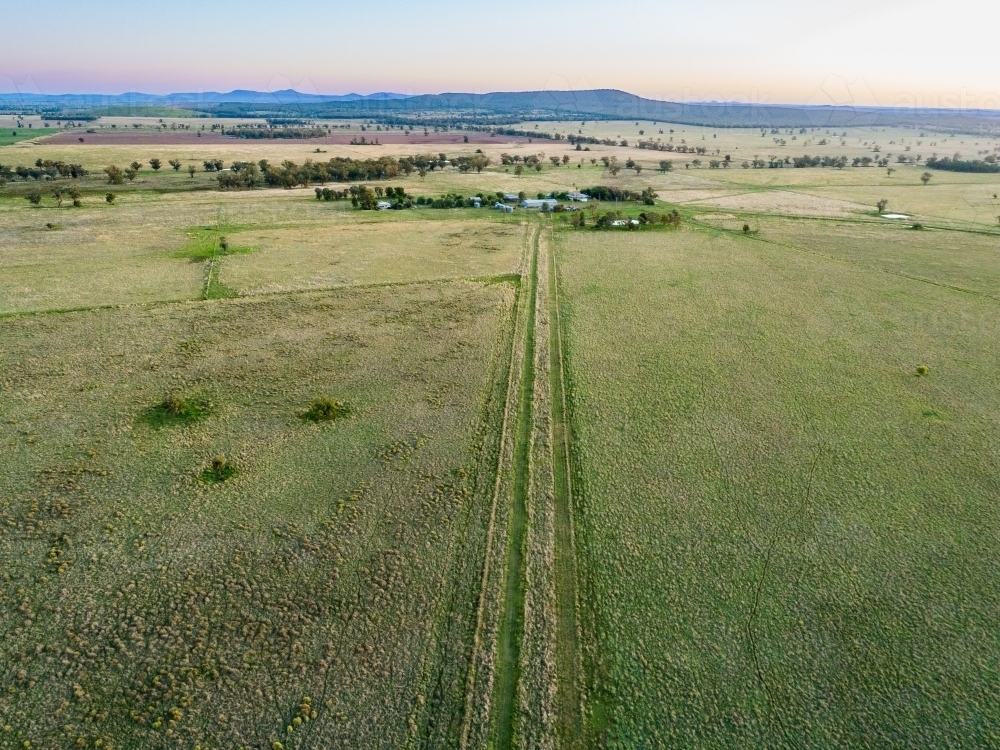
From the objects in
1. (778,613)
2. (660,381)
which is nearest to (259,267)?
(660,381)

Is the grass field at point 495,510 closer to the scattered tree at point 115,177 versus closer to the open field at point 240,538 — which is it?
the open field at point 240,538

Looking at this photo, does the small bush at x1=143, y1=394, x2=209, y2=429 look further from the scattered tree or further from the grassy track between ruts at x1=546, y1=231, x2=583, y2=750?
the scattered tree

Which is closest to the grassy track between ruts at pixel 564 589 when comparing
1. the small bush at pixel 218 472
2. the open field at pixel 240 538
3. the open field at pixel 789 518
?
the open field at pixel 789 518

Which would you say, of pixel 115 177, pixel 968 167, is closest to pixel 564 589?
pixel 115 177

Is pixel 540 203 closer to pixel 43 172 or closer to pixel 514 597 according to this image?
pixel 514 597

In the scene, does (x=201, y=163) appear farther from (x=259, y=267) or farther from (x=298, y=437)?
(x=298, y=437)

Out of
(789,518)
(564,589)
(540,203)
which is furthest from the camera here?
(540,203)
